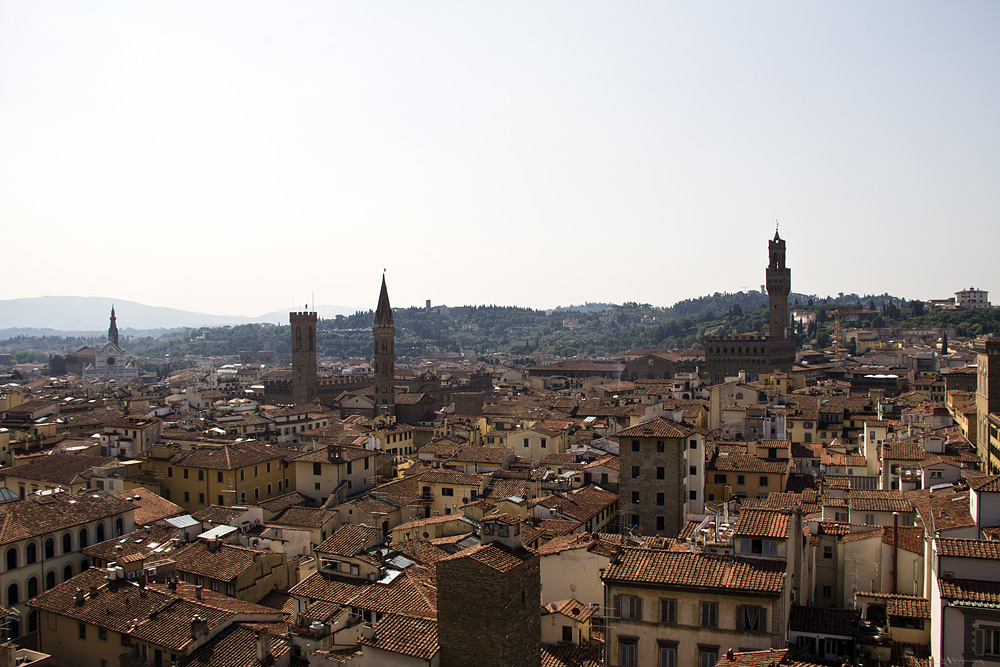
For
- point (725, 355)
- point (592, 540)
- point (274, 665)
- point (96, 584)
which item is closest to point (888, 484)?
point (592, 540)

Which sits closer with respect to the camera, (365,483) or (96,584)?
(96,584)

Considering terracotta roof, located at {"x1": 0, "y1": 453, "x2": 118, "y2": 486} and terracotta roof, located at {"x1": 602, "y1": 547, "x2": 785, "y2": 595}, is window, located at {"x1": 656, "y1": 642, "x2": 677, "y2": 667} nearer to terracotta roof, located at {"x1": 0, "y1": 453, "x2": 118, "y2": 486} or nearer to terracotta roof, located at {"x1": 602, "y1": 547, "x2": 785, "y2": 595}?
terracotta roof, located at {"x1": 602, "y1": 547, "x2": 785, "y2": 595}

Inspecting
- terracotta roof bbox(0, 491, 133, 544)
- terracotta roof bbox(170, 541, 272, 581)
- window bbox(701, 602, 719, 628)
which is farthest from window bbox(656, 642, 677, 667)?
terracotta roof bbox(0, 491, 133, 544)

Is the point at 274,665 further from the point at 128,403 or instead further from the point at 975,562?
the point at 128,403

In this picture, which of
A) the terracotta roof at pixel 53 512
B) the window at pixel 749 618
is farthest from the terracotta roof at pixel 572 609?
the terracotta roof at pixel 53 512

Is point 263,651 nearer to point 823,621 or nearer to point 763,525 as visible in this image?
point 763,525

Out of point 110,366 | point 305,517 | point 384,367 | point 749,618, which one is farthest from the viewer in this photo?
point 110,366

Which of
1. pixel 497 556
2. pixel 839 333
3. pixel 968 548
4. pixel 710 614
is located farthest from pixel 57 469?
pixel 839 333
